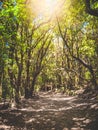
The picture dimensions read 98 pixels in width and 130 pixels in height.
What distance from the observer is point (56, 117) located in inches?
657

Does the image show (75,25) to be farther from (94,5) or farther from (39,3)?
(94,5)

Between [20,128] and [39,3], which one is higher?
[39,3]

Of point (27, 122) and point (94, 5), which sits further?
point (27, 122)

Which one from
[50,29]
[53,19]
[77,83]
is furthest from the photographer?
[77,83]

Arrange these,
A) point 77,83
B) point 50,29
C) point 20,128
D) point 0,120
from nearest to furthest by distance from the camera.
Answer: point 20,128 < point 0,120 < point 50,29 < point 77,83

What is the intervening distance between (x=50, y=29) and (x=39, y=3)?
26.4 ft

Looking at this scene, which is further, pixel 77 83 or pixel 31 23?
pixel 77 83

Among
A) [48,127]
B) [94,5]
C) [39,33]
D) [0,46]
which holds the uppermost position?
[39,33]

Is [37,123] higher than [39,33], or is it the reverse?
[39,33]

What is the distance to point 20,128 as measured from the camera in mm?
13438

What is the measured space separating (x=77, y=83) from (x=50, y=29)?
58.6 feet

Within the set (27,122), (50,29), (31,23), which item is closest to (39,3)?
(31,23)

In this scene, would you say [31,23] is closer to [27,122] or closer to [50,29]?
[50,29]

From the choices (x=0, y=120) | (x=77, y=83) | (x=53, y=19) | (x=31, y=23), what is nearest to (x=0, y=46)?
(x=0, y=120)
